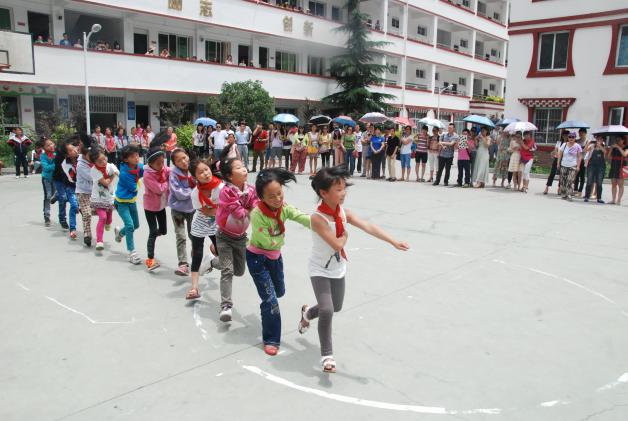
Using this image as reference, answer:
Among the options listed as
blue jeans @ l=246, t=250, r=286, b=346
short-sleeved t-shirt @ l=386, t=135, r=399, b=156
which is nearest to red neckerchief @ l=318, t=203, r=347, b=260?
blue jeans @ l=246, t=250, r=286, b=346

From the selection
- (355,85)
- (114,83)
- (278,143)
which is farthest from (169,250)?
(355,85)

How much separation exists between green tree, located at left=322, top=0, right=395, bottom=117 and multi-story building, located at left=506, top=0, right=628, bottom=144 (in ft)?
35.9

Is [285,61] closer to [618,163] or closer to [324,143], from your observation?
[324,143]

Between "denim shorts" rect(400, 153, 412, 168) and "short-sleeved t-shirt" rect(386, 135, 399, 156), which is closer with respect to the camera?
"denim shorts" rect(400, 153, 412, 168)

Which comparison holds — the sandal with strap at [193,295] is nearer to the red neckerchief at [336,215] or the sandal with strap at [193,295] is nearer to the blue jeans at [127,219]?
the blue jeans at [127,219]

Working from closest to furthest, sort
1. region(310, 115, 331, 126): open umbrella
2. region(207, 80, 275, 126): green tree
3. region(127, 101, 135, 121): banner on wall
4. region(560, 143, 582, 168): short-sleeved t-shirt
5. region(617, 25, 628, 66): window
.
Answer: region(560, 143, 582, 168): short-sleeved t-shirt < region(617, 25, 628, 66): window < region(310, 115, 331, 126): open umbrella < region(207, 80, 275, 126): green tree < region(127, 101, 135, 121): banner on wall

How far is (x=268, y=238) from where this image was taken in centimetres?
427

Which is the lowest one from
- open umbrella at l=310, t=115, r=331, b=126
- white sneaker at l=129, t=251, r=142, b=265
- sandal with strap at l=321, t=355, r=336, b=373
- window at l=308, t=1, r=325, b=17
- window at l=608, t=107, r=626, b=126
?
sandal with strap at l=321, t=355, r=336, b=373

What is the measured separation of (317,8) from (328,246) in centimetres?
3356

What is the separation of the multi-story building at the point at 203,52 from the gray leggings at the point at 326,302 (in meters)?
18.6

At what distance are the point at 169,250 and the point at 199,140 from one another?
505 inches

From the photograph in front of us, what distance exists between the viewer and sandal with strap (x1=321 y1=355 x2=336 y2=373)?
150 inches

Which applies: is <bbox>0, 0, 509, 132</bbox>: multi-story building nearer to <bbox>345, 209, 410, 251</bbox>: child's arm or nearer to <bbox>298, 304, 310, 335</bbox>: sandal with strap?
<bbox>298, 304, 310, 335</bbox>: sandal with strap

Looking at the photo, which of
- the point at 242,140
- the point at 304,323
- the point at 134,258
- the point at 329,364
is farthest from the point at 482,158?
the point at 329,364
